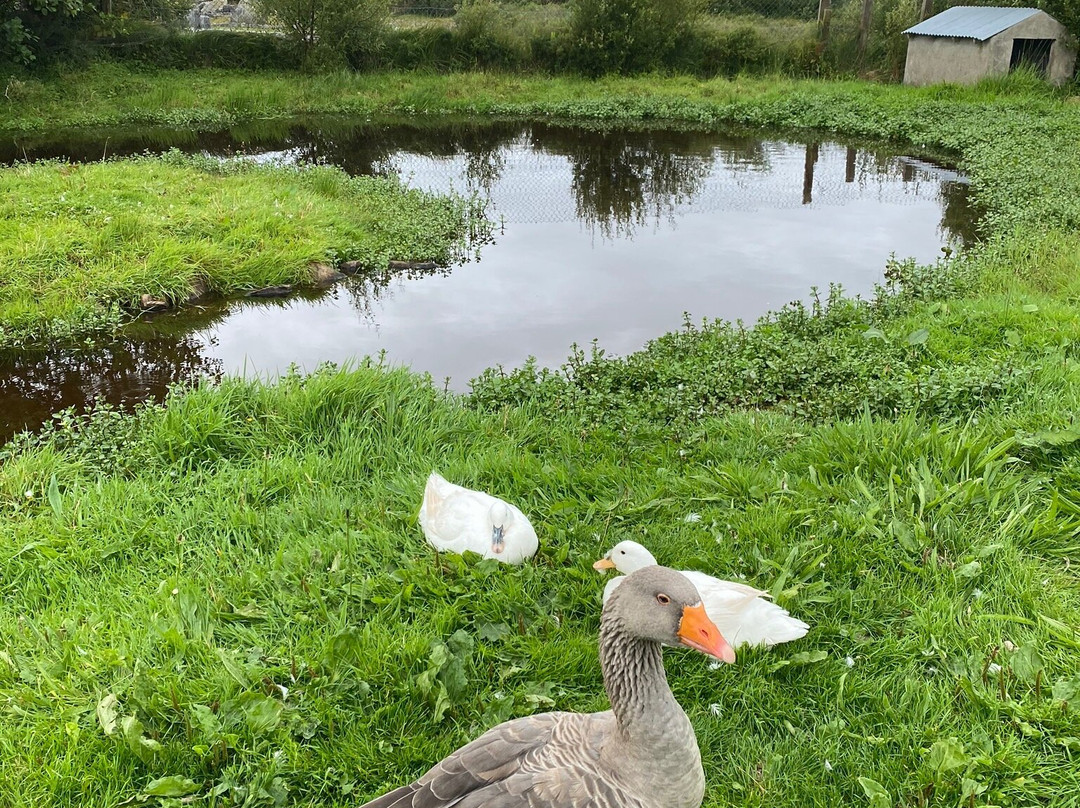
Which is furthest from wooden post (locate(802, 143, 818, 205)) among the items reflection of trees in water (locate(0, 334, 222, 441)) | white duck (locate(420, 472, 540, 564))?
white duck (locate(420, 472, 540, 564))

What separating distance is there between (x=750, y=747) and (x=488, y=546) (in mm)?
1584

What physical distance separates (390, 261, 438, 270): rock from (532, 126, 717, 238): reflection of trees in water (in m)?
2.86

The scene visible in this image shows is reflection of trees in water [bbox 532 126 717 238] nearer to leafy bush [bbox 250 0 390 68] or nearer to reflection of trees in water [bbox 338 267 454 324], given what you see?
reflection of trees in water [bbox 338 267 454 324]

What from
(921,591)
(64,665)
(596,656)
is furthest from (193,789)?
(921,591)

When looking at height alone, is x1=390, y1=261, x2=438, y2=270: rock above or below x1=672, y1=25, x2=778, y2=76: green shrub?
below

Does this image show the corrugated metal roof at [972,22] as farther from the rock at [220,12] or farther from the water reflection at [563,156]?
the rock at [220,12]

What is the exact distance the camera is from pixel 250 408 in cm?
599

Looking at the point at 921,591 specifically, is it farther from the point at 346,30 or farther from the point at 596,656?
the point at 346,30

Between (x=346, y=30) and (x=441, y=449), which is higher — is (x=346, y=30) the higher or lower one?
the higher one

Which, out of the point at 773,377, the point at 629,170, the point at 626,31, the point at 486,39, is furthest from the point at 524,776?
the point at 486,39

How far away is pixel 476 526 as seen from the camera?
13.7 feet

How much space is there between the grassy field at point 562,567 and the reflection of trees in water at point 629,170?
19.6ft

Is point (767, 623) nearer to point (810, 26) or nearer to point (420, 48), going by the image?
point (420, 48)

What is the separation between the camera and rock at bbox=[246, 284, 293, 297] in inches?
371
